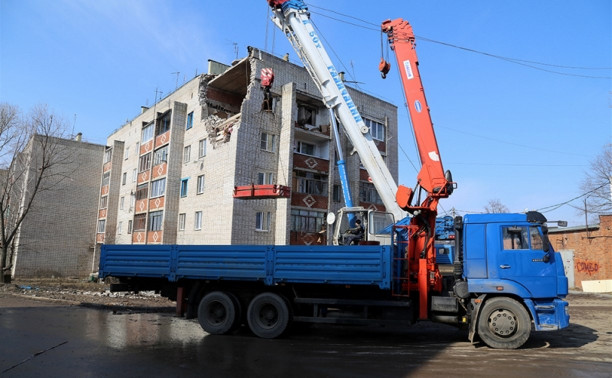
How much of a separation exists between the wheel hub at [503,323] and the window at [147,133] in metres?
31.6

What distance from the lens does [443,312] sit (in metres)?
9.14

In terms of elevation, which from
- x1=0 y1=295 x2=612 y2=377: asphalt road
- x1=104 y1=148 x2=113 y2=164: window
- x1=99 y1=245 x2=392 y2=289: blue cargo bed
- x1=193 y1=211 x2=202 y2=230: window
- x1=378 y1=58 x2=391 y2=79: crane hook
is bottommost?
x1=0 y1=295 x2=612 y2=377: asphalt road

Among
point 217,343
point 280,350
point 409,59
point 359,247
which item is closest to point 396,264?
point 359,247

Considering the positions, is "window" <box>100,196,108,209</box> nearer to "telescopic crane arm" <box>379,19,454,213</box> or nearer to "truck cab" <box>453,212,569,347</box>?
"telescopic crane arm" <box>379,19,454,213</box>

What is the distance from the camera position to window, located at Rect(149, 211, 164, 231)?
3042 centimetres

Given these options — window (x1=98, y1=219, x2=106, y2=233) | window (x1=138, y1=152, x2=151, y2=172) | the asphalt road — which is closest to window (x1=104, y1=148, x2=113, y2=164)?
window (x1=98, y1=219, x2=106, y2=233)

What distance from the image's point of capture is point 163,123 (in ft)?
110

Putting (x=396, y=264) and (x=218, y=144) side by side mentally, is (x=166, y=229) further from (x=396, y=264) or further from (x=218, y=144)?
(x=396, y=264)

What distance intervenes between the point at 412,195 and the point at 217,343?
573 cm

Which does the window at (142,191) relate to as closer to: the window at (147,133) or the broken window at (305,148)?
the window at (147,133)

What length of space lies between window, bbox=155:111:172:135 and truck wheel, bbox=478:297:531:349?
2870cm

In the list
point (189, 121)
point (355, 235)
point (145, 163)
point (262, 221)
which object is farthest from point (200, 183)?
point (355, 235)

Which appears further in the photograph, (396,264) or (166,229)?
(166,229)

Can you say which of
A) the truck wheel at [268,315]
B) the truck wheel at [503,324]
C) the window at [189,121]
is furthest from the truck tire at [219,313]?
the window at [189,121]
